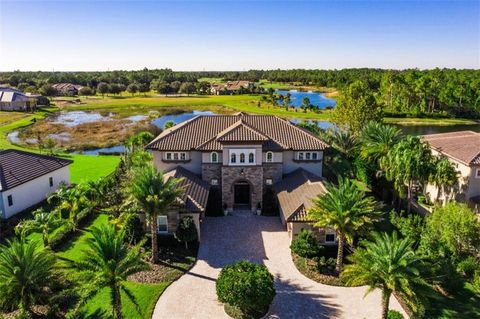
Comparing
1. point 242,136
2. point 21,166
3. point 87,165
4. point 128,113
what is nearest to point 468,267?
point 242,136

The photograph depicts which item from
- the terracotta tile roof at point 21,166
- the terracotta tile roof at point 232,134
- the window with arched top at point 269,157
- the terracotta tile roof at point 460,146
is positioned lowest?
the terracotta tile roof at point 21,166

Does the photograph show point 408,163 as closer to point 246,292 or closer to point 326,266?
point 326,266

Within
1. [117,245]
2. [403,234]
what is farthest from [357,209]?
[117,245]

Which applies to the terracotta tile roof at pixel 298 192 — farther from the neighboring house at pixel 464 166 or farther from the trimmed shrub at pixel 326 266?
the neighboring house at pixel 464 166

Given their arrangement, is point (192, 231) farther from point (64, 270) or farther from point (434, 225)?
point (434, 225)

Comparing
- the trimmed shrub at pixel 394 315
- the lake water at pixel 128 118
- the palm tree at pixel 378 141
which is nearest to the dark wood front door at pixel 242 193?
the palm tree at pixel 378 141

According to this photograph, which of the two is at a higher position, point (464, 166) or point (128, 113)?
point (464, 166)

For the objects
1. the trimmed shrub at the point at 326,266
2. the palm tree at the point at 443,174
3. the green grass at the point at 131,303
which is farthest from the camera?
the palm tree at the point at 443,174
